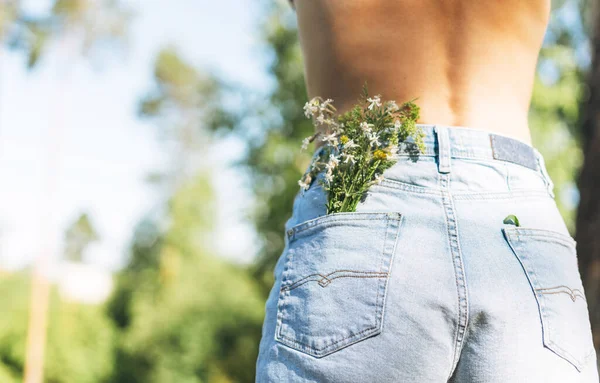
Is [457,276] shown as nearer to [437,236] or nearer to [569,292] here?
[437,236]

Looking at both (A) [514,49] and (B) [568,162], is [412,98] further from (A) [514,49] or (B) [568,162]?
(B) [568,162]

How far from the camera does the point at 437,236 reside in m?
1.11

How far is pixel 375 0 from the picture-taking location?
129 centimetres

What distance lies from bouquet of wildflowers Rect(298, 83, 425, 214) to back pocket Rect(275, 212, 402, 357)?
0.06 meters

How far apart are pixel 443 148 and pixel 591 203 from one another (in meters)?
2.74

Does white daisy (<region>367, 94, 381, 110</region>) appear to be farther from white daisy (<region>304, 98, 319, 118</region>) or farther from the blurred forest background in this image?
the blurred forest background

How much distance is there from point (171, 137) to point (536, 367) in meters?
21.9

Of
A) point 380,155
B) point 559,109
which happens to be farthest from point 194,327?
point 380,155

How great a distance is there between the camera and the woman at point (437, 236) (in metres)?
1.06

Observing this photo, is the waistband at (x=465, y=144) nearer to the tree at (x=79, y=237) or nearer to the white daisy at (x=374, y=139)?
the white daisy at (x=374, y=139)

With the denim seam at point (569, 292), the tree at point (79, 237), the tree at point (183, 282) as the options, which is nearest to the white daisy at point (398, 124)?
the denim seam at point (569, 292)

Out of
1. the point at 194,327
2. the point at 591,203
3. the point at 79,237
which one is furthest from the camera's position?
the point at 79,237

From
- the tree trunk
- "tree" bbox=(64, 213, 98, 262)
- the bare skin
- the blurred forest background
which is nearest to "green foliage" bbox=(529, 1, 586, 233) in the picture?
the blurred forest background

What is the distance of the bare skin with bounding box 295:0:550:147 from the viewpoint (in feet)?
4.13
